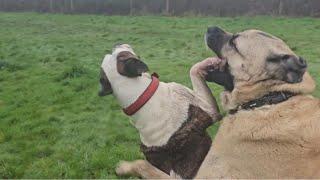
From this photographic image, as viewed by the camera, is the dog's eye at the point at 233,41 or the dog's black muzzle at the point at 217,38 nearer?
the dog's eye at the point at 233,41

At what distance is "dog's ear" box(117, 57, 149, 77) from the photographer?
17.1 feet

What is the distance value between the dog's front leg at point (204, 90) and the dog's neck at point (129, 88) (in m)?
0.48

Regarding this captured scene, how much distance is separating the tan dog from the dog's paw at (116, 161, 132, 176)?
1.30 metres

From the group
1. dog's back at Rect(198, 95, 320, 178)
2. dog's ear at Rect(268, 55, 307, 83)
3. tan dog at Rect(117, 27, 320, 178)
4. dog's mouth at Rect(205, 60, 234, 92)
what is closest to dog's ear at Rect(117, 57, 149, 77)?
dog's mouth at Rect(205, 60, 234, 92)

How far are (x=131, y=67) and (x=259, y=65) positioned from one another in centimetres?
123

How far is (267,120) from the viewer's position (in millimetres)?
4461

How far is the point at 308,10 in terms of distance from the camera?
24.9m

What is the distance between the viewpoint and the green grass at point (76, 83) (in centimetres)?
655

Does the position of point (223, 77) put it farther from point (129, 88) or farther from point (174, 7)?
point (174, 7)

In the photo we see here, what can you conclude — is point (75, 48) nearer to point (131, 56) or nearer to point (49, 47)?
point (49, 47)

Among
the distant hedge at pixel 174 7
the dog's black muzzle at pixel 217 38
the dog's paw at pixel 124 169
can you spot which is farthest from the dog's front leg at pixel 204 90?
the distant hedge at pixel 174 7

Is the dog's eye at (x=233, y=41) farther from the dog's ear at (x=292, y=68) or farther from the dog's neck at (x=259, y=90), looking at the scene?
the dog's ear at (x=292, y=68)

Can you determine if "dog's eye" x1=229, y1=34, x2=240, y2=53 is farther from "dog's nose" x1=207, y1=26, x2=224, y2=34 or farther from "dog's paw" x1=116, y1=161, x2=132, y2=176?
"dog's paw" x1=116, y1=161, x2=132, y2=176

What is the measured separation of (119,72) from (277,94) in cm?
158
